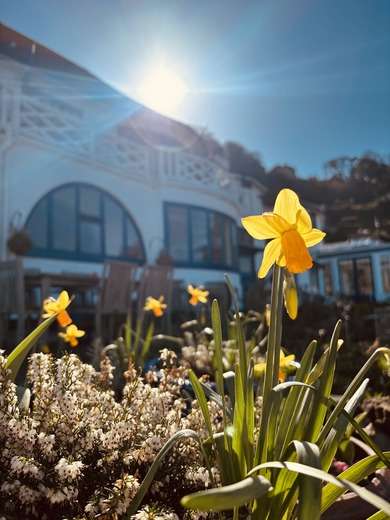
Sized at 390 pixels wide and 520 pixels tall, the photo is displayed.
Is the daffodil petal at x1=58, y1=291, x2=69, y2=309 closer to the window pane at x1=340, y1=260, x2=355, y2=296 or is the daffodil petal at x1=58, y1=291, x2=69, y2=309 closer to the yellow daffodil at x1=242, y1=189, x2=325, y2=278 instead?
the yellow daffodil at x1=242, y1=189, x2=325, y2=278

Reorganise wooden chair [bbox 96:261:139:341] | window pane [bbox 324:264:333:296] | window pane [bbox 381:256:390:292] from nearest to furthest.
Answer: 1. wooden chair [bbox 96:261:139:341]
2. window pane [bbox 381:256:390:292]
3. window pane [bbox 324:264:333:296]

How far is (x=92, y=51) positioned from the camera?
9547 millimetres

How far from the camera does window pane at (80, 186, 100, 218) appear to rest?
10.5m

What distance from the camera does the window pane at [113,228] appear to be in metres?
10.9

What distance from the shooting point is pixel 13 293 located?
15.7 feet

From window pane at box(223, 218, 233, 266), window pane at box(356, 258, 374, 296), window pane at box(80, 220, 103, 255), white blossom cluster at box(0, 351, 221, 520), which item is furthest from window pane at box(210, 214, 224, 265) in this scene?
white blossom cluster at box(0, 351, 221, 520)

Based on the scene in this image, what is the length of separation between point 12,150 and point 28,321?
444 cm

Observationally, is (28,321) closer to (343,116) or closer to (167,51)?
(167,51)

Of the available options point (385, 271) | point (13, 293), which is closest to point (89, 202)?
point (13, 293)

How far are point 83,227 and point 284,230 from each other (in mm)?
9731

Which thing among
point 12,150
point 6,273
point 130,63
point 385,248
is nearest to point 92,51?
point 130,63

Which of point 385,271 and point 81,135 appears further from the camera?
point 385,271

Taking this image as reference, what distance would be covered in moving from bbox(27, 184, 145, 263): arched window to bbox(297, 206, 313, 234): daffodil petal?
8744 millimetres

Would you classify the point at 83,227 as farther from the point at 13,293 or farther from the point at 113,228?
the point at 13,293
